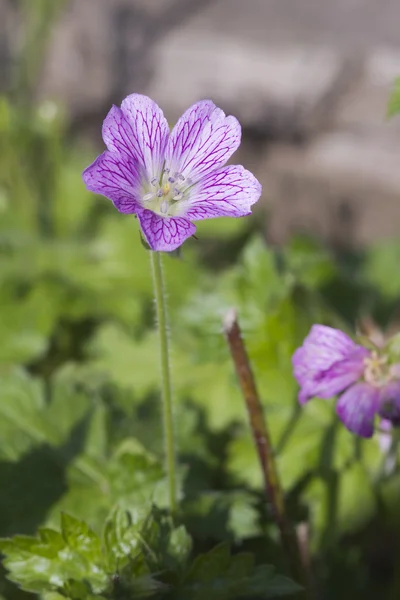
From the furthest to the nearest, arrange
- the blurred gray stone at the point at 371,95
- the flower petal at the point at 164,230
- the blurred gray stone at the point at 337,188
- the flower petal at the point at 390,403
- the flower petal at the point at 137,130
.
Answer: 1. the blurred gray stone at the point at 337,188
2. the blurred gray stone at the point at 371,95
3. the flower petal at the point at 390,403
4. the flower petal at the point at 137,130
5. the flower petal at the point at 164,230

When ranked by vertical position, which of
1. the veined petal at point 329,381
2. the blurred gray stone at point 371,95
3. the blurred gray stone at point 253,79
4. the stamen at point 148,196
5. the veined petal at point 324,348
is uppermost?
the blurred gray stone at point 253,79

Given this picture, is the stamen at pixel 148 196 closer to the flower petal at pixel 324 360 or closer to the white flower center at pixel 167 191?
the white flower center at pixel 167 191

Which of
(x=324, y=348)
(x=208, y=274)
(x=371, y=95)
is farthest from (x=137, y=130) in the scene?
(x=371, y=95)

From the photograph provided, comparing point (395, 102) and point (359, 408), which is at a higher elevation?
point (395, 102)

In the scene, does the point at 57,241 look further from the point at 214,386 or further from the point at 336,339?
the point at 336,339

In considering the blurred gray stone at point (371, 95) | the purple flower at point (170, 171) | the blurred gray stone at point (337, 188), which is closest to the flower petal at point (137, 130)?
the purple flower at point (170, 171)

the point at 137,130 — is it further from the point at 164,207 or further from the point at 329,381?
the point at 329,381

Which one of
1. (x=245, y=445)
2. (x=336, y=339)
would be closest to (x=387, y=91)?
(x=245, y=445)
